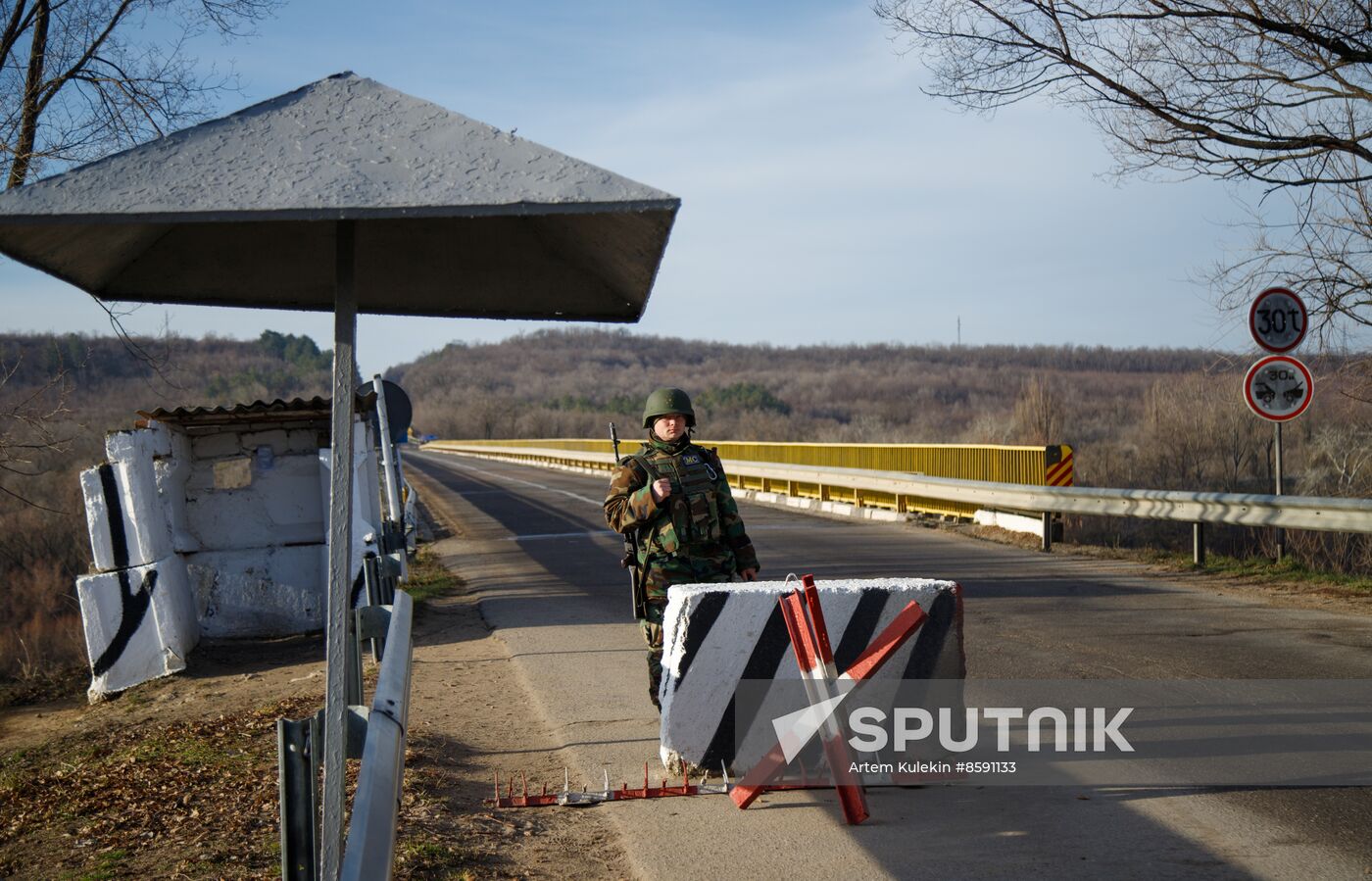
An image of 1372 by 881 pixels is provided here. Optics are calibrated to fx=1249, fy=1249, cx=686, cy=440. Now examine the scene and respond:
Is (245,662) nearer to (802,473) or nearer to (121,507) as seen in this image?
(121,507)

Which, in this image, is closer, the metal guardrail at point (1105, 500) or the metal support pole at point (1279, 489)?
the metal guardrail at point (1105, 500)

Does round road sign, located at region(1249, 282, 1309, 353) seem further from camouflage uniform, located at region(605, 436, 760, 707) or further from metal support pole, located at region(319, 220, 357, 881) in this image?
metal support pole, located at region(319, 220, 357, 881)

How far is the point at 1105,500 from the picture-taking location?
15.6m

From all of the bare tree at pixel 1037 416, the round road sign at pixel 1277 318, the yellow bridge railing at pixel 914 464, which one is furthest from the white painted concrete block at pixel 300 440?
the bare tree at pixel 1037 416

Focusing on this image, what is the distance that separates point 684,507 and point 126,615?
613cm

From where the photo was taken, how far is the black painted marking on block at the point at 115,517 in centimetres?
1038

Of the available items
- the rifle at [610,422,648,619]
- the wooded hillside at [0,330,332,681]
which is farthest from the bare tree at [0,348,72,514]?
the rifle at [610,422,648,619]

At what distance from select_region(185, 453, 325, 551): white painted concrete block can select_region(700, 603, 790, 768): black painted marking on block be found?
701cm

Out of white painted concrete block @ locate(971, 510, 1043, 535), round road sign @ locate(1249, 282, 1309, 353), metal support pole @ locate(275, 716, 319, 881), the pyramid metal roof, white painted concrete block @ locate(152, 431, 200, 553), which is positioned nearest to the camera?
metal support pole @ locate(275, 716, 319, 881)

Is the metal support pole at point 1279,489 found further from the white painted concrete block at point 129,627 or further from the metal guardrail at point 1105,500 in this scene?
the white painted concrete block at point 129,627

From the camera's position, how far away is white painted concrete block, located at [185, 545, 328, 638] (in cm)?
1166

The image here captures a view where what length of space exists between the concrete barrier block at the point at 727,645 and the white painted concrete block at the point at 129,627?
243 inches

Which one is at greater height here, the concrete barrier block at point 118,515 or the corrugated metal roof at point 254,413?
the corrugated metal roof at point 254,413

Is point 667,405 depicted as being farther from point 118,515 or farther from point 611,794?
point 118,515
